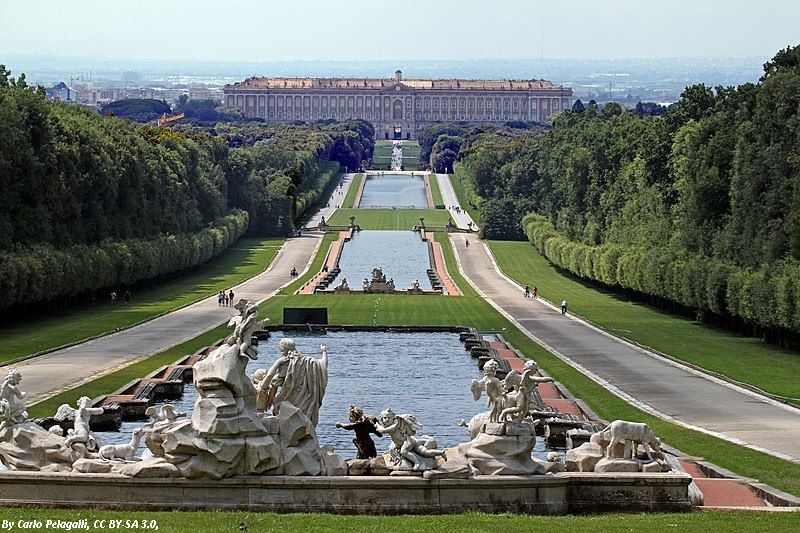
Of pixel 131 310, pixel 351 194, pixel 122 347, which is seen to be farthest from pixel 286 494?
pixel 351 194

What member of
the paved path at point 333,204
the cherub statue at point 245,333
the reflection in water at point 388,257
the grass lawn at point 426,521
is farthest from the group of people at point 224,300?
the paved path at point 333,204

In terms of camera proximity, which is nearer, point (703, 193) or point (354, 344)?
point (354, 344)

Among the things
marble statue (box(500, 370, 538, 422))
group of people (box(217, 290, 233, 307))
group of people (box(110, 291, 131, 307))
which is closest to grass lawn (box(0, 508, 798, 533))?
marble statue (box(500, 370, 538, 422))

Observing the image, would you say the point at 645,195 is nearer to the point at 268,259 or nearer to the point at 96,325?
the point at 268,259

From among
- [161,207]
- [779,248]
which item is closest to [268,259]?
[161,207]

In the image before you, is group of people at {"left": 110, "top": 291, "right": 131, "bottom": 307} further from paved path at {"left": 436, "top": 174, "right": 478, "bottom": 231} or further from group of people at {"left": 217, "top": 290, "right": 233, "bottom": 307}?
paved path at {"left": 436, "top": 174, "right": 478, "bottom": 231}

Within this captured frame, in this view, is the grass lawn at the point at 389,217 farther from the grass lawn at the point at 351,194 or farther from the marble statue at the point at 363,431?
the marble statue at the point at 363,431
